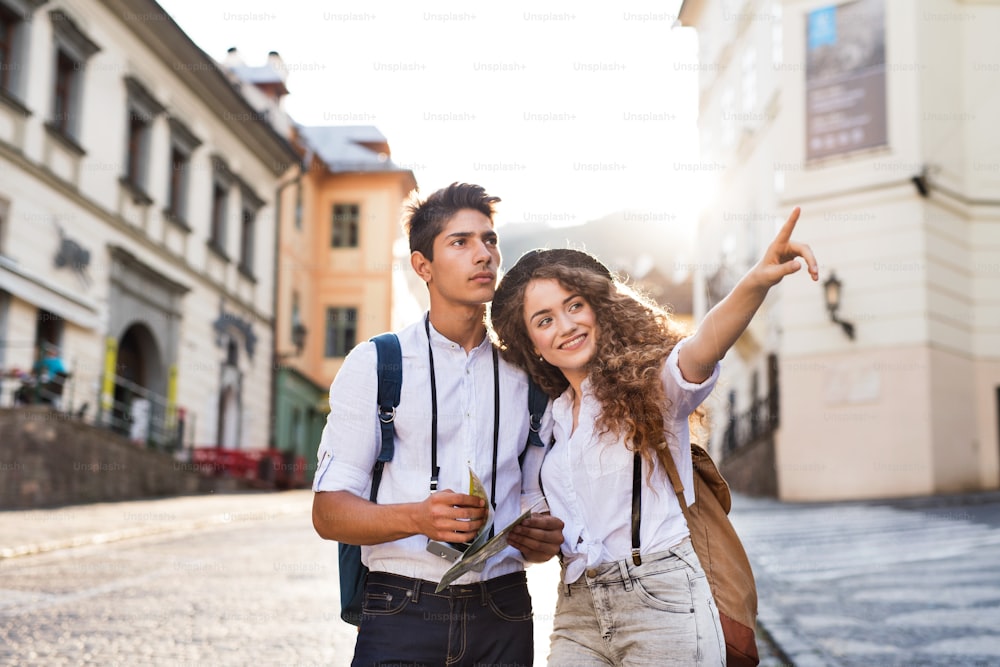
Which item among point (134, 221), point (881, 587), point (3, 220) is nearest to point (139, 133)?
point (134, 221)

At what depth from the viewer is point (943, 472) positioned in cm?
1977

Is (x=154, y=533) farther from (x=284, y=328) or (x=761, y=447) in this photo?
(x=284, y=328)

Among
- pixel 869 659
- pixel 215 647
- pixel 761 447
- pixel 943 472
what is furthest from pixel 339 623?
pixel 761 447

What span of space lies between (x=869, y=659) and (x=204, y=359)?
2368cm

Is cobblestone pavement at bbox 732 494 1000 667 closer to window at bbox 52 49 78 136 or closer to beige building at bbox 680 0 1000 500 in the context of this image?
beige building at bbox 680 0 1000 500

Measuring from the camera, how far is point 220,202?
29.5m

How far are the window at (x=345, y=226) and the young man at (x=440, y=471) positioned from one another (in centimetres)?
3898

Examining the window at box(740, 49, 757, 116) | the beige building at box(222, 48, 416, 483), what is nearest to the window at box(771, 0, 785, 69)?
the window at box(740, 49, 757, 116)

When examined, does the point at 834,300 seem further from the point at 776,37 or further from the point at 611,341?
the point at 611,341

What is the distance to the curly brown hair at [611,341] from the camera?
2.99 m

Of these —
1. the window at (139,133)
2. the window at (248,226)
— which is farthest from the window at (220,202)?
the window at (139,133)

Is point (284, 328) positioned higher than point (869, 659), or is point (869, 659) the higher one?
point (284, 328)

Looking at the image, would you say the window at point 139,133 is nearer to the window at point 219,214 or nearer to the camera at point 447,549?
the window at point 219,214

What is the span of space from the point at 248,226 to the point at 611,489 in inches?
1181
